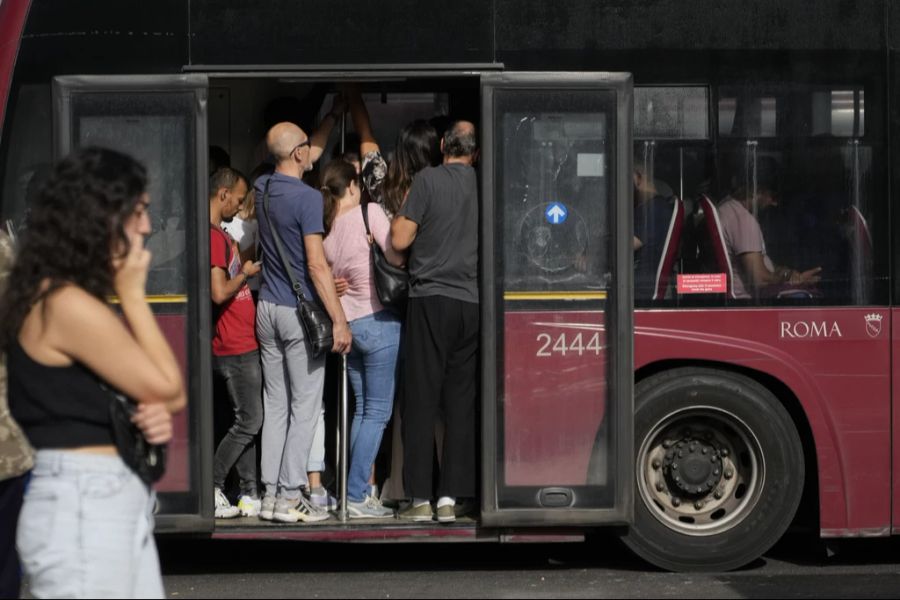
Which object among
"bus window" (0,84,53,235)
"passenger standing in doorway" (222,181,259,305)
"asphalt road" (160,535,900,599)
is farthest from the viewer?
"passenger standing in doorway" (222,181,259,305)

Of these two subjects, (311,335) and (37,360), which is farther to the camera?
(311,335)

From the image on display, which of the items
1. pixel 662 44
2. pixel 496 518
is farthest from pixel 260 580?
pixel 662 44

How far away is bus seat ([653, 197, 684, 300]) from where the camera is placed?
288 inches

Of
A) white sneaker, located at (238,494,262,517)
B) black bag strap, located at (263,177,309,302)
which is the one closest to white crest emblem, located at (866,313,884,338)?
black bag strap, located at (263,177,309,302)

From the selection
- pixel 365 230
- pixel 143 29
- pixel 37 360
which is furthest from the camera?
pixel 365 230

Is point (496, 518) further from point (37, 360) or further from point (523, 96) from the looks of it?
point (37, 360)

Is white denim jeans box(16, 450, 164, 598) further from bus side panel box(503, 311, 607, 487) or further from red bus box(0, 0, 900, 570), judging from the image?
bus side panel box(503, 311, 607, 487)

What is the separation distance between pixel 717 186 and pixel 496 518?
1909mm

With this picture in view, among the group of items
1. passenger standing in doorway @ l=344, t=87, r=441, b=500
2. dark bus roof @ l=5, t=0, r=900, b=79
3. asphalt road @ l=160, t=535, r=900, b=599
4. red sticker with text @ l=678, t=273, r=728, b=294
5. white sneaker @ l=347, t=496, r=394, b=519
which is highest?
dark bus roof @ l=5, t=0, r=900, b=79

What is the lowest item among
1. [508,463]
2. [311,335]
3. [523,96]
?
[508,463]

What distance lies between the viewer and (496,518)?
23.6ft

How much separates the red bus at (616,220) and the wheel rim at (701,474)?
1 centimetres

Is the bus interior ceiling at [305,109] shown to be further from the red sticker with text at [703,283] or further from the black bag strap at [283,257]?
the red sticker with text at [703,283]

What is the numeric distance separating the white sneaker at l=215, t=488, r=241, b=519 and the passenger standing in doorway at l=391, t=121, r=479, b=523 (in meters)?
0.87
